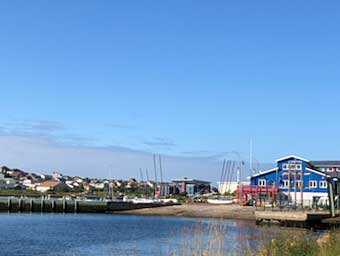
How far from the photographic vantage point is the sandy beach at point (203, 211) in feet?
242

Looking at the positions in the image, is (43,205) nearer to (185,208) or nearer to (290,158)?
(185,208)

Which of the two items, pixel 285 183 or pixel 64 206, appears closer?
pixel 285 183

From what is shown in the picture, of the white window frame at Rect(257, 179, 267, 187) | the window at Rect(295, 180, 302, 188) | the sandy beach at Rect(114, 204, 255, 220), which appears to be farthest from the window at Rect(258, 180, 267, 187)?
the sandy beach at Rect(114, 204, 255, 220)

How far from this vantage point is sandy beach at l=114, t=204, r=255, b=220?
7391 centimetres

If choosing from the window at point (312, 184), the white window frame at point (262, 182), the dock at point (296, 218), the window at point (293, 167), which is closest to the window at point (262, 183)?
the white window frame at point (262, 182)

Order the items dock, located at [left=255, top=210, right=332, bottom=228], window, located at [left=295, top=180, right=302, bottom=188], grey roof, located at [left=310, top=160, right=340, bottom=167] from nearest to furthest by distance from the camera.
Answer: dock, located at [left=255, top=210, right=332, bottom=228] < grey roof, located at [left=310, top=160, right=340, bottom=167] < window, located at [left=295, top=180, right=302, bottom=188]

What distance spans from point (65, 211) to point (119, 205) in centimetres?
807

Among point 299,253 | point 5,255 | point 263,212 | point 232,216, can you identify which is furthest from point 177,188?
point 299,253

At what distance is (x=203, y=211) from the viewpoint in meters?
79.3

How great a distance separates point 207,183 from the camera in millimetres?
162625

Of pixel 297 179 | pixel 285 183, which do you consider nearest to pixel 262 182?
pixel 285 183

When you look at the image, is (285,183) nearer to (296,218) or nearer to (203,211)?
(203,211)

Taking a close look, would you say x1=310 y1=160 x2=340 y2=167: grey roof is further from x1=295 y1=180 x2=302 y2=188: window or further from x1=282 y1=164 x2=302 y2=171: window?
x1=295 y1=180 x2=302 y2=188: window

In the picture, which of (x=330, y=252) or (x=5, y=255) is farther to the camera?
(x=5, y=255)
